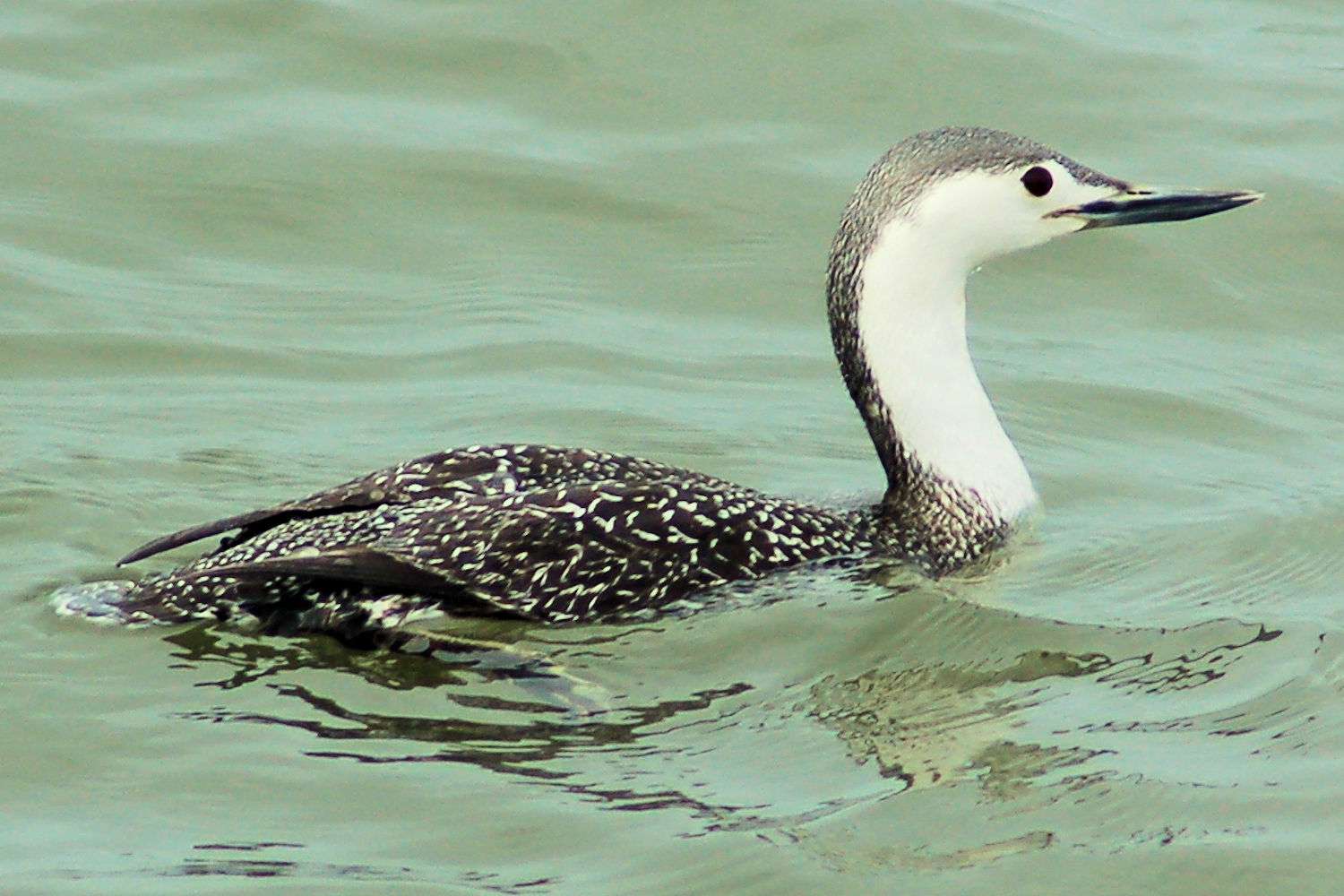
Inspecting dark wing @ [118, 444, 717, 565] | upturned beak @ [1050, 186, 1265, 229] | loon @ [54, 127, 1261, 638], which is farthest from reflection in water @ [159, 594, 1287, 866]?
upturned beak @ [1050, 186, 1265, 229]

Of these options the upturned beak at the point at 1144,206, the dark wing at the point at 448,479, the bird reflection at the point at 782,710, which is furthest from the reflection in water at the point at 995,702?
the upturned beak at the point at 1144,206

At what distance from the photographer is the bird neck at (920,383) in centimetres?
729

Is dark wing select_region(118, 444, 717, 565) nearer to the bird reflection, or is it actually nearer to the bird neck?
the bird reflection

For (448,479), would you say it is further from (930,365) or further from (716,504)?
(930,365)

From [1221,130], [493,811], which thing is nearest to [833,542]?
[493,811]

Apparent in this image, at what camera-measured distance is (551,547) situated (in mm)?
6445

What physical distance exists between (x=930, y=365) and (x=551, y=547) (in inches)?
58.8

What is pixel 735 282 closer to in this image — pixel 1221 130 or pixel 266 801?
pixel 1221 130

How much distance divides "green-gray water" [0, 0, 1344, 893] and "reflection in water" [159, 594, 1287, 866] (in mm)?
16

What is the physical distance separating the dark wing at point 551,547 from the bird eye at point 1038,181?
53.0 inches

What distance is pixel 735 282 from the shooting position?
965 cm

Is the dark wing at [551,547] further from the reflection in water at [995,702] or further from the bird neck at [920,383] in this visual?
the bird neck at [920,383]

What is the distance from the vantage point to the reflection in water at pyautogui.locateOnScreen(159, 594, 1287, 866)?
566cm

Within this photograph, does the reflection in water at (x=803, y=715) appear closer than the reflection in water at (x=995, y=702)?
Yes
